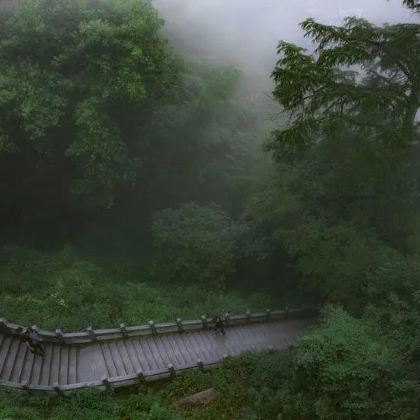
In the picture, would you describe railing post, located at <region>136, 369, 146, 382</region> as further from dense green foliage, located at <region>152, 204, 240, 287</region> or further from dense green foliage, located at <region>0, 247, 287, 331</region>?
dense green foliage, located at <region>152, 204, 240, 287</region>

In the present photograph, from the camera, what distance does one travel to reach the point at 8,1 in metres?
23.2

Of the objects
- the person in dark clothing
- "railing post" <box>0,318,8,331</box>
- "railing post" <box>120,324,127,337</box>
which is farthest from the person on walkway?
the person in dark clothing

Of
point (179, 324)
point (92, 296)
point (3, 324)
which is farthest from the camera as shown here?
point (92, 296)

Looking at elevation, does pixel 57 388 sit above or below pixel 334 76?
below

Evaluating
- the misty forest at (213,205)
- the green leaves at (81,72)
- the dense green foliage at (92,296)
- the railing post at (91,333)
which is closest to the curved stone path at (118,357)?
Answer: the railing post at (91,333)

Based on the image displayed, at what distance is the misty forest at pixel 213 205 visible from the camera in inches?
479

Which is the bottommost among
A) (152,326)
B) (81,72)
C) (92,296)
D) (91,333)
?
(152,326)

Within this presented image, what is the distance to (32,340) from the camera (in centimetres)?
1431

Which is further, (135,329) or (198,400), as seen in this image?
(135,329)

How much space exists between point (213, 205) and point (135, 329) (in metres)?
10.3

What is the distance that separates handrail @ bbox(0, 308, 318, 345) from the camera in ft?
49.9

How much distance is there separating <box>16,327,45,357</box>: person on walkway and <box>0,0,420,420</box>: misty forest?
371 millimetres

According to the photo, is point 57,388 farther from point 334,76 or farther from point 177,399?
point 334,76

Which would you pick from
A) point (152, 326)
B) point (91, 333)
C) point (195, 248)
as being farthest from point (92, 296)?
point (195, 248)
